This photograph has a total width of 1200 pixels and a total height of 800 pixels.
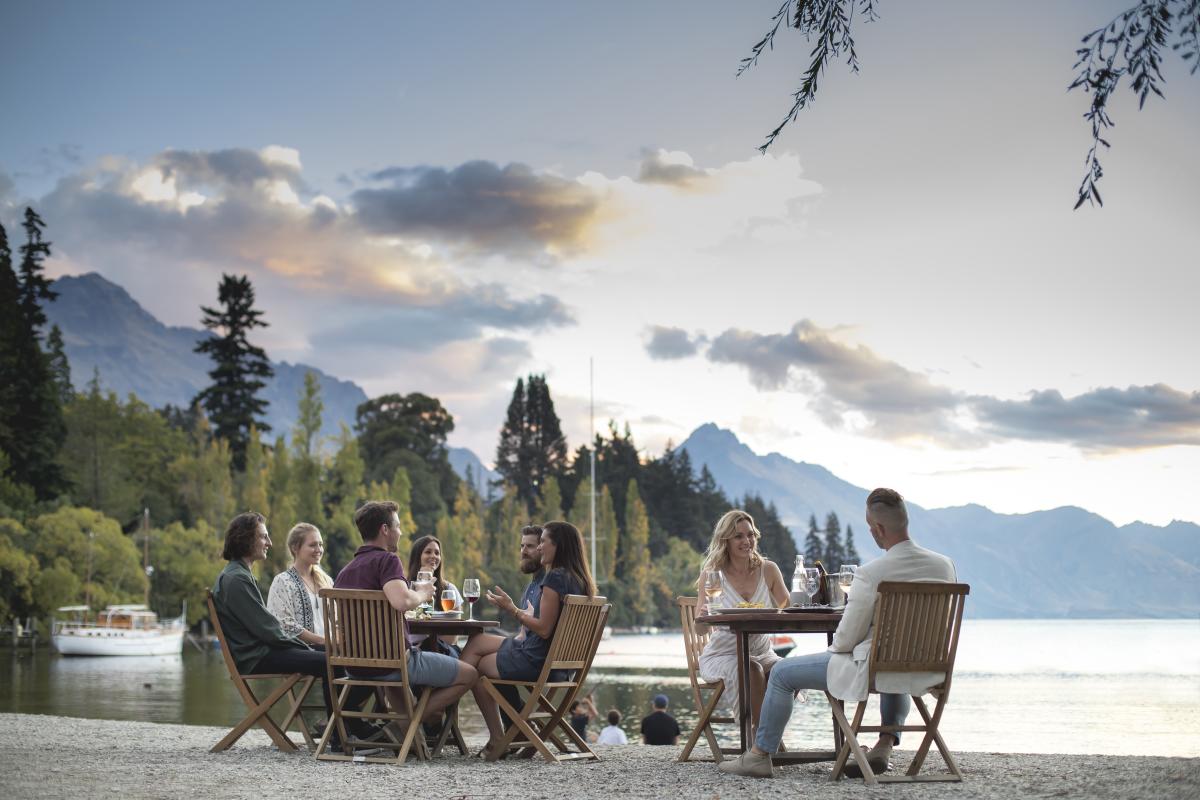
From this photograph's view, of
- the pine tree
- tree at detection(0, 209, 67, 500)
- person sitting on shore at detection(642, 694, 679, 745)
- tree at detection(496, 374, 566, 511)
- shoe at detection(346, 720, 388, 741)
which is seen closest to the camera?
shoe at detection(346, 720, 388, 741)

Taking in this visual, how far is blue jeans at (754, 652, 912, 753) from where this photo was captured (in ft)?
19.6

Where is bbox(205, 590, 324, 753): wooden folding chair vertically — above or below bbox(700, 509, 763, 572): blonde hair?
below

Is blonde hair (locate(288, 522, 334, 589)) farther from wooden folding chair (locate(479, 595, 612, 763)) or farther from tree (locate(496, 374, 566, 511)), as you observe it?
tree (locate(496, 374, 566, 511))

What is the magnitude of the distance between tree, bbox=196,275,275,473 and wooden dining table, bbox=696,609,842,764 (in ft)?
225

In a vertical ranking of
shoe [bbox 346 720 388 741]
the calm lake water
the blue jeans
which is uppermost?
the blue jeans

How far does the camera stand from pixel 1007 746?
22328mm

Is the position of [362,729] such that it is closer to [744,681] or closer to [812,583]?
[744,681]

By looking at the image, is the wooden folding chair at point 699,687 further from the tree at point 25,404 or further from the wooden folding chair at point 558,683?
the tree at point 25,404

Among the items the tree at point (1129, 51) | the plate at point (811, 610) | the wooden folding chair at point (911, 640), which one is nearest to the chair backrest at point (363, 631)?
the plate at point (811, 610)

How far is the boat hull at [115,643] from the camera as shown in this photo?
48062 millimetres

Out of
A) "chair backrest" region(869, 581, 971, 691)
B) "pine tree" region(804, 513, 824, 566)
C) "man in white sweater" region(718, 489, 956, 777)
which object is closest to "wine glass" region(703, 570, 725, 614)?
"man in white sweater" region(718, 489, 956, 777)

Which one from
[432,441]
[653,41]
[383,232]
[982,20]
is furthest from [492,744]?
[432,441]

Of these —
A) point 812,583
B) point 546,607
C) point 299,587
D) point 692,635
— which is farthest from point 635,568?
point 812,583

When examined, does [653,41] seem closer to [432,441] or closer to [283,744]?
[283,744]
